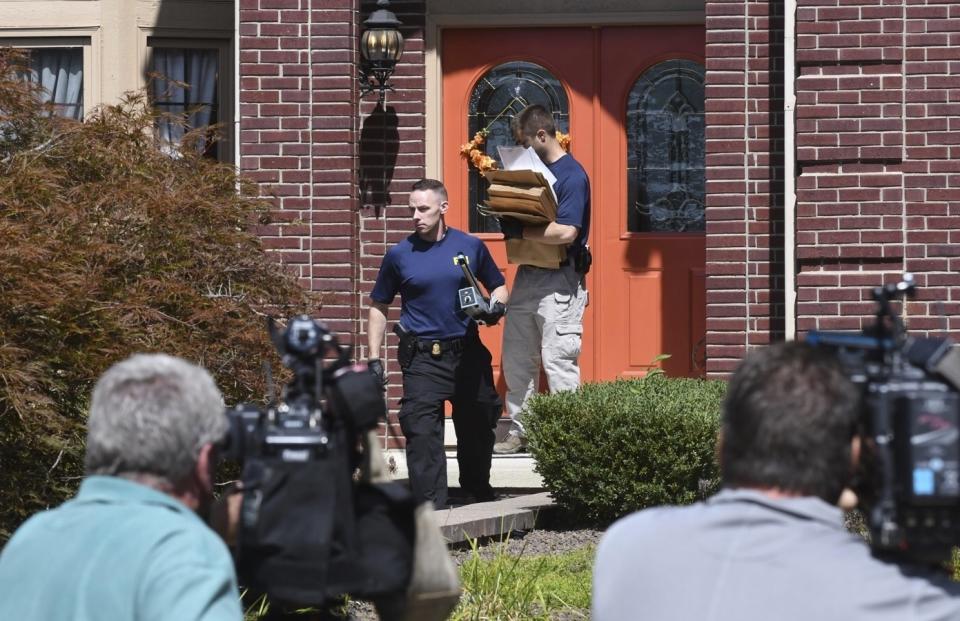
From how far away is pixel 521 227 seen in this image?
349 inches

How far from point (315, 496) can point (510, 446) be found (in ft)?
22.5

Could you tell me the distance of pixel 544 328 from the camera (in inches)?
357

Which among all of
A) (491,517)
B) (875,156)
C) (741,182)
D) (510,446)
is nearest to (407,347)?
(491,517)

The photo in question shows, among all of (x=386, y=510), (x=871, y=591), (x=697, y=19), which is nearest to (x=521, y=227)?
(x=697, y=19)

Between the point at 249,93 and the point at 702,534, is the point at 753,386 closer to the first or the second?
the point at 702,534

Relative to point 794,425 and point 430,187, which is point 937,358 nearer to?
point 794,425

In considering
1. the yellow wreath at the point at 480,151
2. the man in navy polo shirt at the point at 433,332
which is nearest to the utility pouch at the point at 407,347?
the man in navy polo shirt at the point at 433,332

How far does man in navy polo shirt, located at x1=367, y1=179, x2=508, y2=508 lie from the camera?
8094 millimetres

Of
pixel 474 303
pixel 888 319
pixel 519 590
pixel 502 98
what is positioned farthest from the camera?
pixel 502 98

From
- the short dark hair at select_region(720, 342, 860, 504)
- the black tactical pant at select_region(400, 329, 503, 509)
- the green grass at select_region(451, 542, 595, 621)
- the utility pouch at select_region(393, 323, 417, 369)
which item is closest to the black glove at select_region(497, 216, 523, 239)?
the black tactical pant at select_region(400, 329, 503, 509)

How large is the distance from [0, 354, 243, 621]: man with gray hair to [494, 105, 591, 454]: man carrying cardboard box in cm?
608

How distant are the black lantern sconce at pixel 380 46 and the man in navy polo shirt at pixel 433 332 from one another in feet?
6.09

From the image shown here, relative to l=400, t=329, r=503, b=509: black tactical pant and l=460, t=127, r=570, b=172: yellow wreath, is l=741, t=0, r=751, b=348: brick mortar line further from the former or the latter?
l=400, t=329, r=503, b=509: black tactical pant

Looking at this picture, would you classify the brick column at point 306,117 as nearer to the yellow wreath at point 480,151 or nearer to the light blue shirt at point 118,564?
the yellow wreath at point 480,151
